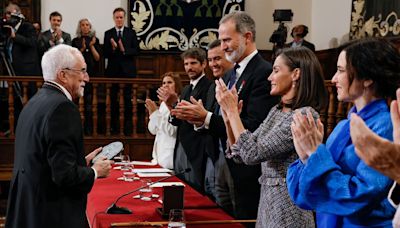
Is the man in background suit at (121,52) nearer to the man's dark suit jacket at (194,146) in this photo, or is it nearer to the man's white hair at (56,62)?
the man's dark suit jacket at (194,146)

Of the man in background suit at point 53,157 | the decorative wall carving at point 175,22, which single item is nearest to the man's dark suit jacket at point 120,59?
the decorative wall carving at point 175,22

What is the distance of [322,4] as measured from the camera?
28.8 feet

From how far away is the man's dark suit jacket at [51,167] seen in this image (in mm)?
2326

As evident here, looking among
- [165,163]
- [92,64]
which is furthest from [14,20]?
[165,163]

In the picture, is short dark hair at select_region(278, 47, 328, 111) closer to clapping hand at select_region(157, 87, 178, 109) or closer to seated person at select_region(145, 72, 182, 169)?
clapping hand at select_region(157, 87, 178, 109)

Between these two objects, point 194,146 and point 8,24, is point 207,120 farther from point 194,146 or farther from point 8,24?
point 8,24

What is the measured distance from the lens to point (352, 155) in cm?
159

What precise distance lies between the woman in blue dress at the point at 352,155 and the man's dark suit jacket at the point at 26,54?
5674 millimetres

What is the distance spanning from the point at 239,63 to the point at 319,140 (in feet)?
4.45

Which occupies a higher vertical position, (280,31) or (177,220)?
(280,31)

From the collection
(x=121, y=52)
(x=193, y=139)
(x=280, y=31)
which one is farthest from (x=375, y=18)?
(x=193, y=139)

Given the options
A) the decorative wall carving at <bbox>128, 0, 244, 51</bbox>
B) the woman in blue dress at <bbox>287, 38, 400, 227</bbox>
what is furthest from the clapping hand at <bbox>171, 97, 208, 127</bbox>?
the decorative wall carving at <bbox>128, 0, 244, 51</bbox>

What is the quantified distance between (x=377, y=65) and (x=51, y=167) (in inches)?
57.9

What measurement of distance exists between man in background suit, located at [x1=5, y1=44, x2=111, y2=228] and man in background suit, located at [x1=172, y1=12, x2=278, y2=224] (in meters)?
0.75
